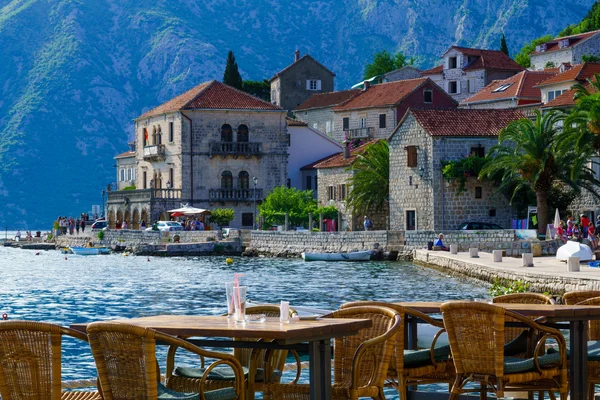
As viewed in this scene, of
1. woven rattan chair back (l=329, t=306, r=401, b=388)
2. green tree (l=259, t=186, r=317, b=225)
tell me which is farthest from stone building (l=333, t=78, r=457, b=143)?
woven rattan chair back (l=329, t=306, r=401, b=388)

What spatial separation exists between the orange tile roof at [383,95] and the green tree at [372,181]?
1691cm

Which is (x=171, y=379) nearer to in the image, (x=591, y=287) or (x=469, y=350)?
(x=469, y=350)

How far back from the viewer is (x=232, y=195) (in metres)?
80.9

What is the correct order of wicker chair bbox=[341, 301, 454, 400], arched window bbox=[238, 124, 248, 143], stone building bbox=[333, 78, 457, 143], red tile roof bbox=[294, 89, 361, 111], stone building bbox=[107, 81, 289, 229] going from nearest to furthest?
wicker chair bbox=[341, 301, 454, 400] < stone building bbox=[107, 81, 289, 229] < arched window bbox=[238, 124, 248, 143] < stone building bbox=[333, 78, 457, 143] < red tile roof bbox=[294, 89, 361, 111]

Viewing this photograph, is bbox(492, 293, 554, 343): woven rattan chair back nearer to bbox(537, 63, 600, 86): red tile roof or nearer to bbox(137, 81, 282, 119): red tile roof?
bbox(537, 63, 600, 86): red tile roof

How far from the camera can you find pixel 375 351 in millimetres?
9305

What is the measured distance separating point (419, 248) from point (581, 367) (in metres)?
49.8

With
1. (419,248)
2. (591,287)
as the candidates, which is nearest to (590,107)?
(419,248)

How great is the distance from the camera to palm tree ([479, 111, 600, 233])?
54.9 m

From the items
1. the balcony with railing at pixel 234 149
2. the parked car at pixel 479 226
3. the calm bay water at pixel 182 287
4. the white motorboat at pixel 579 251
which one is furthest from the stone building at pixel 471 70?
the white motorboat at pixel 579 251

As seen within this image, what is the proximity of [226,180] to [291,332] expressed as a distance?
73643mm

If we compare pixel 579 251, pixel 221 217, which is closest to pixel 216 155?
pixel 221 217

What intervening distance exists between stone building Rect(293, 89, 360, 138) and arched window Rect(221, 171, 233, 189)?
1411 cm

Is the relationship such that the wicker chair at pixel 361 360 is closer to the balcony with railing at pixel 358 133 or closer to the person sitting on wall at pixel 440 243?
the person sitting on wall at pixel 440 243
